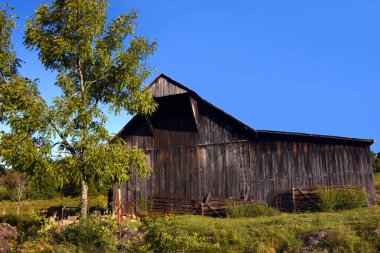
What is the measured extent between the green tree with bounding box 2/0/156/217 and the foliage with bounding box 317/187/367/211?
11.4m

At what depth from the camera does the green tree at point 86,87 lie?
1327 centimetres

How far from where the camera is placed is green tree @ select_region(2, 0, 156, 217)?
13266mm

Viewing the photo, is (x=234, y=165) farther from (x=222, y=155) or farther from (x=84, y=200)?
(x=84, y=200)

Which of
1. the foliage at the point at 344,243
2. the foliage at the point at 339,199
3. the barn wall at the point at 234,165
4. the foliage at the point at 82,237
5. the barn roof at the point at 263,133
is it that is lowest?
the foliage at the point at 344,243

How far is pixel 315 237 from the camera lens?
503 inches

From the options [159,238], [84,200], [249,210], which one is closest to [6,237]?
[84,200]

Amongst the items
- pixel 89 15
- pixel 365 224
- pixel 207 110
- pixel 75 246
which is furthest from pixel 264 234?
pixel 207 110

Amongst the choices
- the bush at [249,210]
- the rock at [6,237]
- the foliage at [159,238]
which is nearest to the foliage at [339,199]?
the bush at [249,210]

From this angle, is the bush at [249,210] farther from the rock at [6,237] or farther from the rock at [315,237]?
the rock at [6,237]

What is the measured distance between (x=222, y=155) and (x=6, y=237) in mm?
14464

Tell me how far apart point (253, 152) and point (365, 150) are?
6908 mm

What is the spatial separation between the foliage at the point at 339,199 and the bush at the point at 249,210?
2704 millimetres

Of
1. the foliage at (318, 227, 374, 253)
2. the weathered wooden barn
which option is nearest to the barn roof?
the weathered wooden barn

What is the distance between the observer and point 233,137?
2519 centimetres
